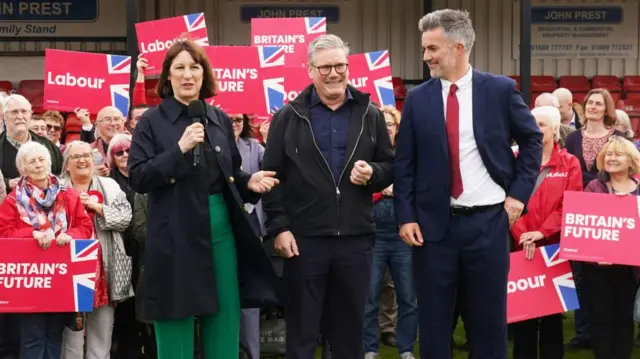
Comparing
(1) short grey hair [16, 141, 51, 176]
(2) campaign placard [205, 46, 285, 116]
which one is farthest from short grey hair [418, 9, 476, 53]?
(2) campaign placard [205, 46, 285, 116]

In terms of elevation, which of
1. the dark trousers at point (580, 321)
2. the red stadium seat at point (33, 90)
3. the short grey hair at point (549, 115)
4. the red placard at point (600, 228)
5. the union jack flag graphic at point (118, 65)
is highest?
the red stadium seat at point (33, 90)

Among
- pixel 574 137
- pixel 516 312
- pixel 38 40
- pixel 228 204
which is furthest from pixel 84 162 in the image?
pixel 38 40

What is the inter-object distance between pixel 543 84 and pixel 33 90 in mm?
7667

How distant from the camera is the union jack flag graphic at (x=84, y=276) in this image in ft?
17.5

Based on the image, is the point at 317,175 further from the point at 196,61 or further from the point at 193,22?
the point at 193,22

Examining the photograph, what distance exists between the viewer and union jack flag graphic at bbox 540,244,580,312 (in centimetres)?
570

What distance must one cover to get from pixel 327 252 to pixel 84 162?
77.7 inches

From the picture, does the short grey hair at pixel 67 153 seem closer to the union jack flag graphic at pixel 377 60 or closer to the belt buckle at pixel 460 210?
the belt buckle at pixel 460 210

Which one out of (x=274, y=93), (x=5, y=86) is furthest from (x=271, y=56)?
(x=5, y=86)

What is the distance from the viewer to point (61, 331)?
5.49 metres

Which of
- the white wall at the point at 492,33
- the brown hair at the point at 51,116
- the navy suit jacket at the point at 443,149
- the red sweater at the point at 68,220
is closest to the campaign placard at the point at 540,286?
the navy suit jacket at the point at 443,149

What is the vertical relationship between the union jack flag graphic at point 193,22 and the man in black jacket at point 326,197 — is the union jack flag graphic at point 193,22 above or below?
above

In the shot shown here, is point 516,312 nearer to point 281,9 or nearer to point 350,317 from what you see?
point 350,317

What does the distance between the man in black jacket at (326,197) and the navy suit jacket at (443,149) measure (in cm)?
15
